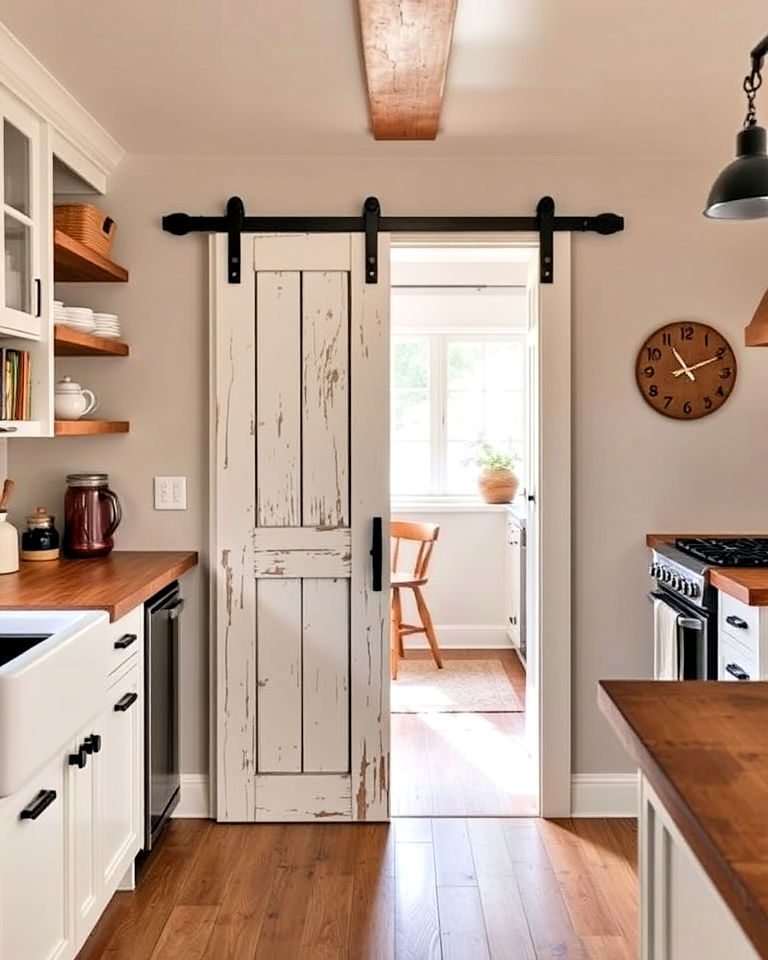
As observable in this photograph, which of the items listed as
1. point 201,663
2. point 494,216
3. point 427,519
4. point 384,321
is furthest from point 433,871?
point 427,519

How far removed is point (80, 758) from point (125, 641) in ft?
1.48

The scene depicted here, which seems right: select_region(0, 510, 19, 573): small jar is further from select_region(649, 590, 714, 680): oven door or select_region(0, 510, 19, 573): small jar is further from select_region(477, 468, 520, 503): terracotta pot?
select_region(477, 468, 520, 503): terracotta pot

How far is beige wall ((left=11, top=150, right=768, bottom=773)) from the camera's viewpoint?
3.23 m

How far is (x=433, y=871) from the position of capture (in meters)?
2.83

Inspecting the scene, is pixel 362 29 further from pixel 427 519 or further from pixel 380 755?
pixel 427 519

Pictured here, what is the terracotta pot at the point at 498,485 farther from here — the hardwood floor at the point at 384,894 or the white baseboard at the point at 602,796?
the hardwood floor at the point at 384,894

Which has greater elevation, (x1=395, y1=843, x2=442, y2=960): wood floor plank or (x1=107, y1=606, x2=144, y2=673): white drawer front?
(x1=107, y1=606, x2=144, y2=673): white drawer front

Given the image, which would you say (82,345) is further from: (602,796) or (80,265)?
(602,796)

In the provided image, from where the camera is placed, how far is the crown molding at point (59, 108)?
2342 millimetres

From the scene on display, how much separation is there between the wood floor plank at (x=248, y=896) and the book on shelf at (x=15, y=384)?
157cm

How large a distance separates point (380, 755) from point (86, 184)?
231 cm

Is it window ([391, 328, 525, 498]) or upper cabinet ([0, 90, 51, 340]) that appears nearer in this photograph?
upper cabinet ([0, 90, 51, 340])

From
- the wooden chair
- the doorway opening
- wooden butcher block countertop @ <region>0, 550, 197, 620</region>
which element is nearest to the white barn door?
wooden butcher block countertop @ <region>0, 550, 197, 620</region>

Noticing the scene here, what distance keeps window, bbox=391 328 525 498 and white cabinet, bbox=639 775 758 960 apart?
4386 mm
